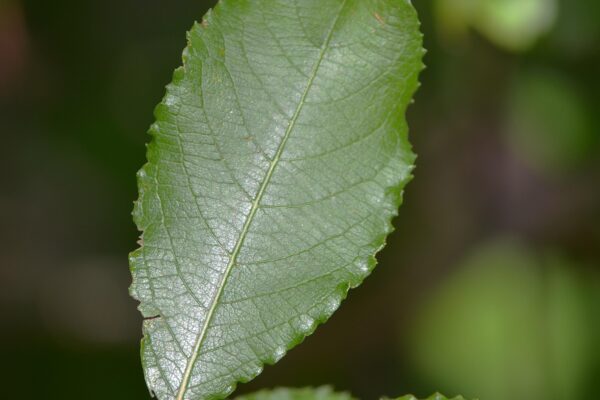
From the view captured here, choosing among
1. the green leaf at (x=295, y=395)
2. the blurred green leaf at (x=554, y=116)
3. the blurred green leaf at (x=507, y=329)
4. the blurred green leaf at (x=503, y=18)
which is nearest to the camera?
the green leaf at (x=295, y=395)

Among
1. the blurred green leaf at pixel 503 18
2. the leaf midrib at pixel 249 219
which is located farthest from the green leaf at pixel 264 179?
the blurred green leaf at pixel 503 18

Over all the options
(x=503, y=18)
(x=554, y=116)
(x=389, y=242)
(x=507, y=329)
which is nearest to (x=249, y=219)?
(x=503, y=18)

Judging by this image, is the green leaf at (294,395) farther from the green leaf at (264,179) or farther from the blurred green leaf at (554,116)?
the blurred green leaf at (554,116)

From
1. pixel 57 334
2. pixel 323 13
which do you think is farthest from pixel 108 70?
pixel 323 13

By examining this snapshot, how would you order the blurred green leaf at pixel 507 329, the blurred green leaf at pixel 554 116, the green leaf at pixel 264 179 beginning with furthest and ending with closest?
the blurred green leaf at pixel 507 329 < the blurred green leaf at pixel 554 116 < the green leaf at pixel 264 179

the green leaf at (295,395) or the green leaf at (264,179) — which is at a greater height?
the green leaf at (264,179)

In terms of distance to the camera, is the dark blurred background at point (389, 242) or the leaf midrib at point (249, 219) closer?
the leaf midrib at point (249, 219)

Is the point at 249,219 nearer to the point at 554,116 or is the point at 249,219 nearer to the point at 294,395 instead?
the point at 294,395

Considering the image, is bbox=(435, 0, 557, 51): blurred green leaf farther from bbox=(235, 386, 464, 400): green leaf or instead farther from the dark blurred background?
bbox=(235, 386, 464, 400): green leaf
